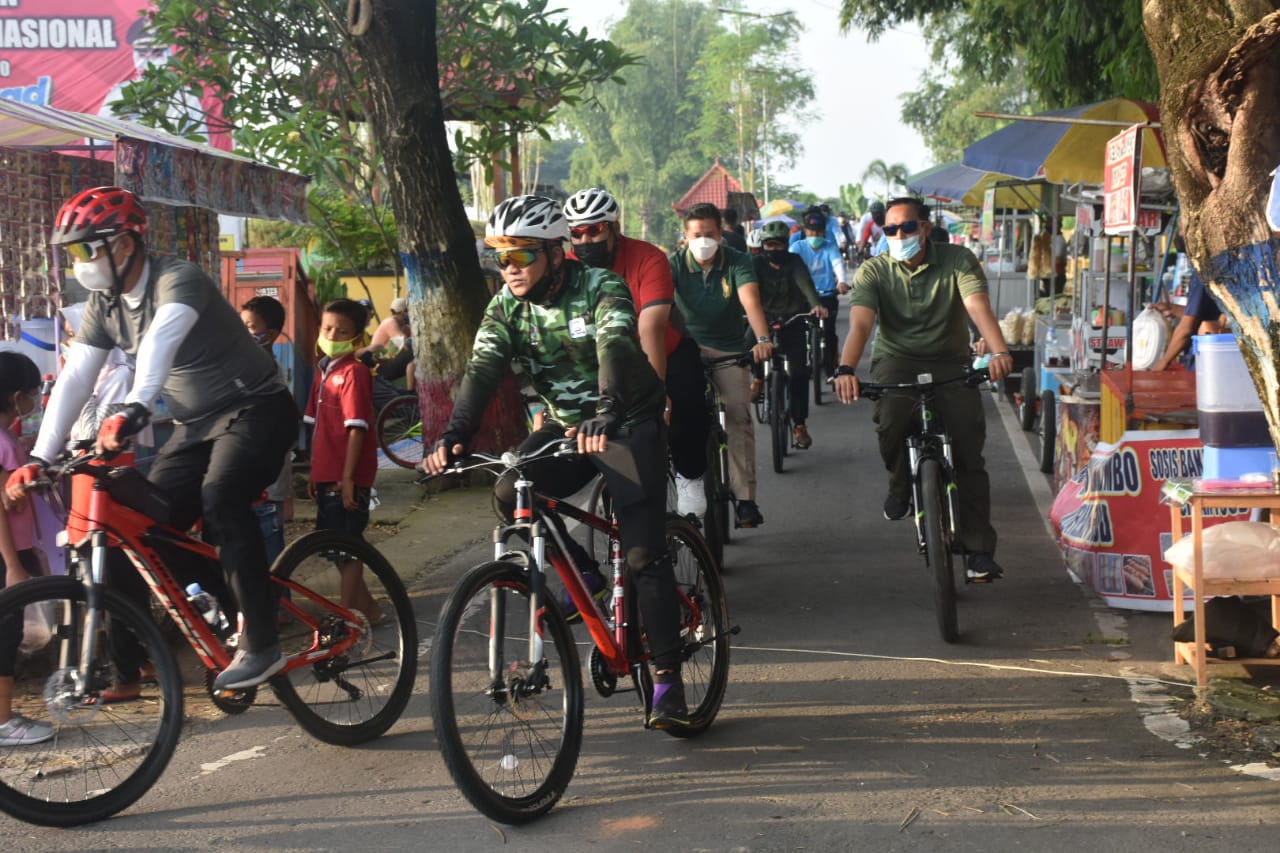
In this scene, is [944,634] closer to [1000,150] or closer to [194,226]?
[194,226]


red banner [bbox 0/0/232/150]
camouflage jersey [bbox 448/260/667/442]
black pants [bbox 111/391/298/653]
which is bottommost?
black pants [bbox 111/391/298/653]

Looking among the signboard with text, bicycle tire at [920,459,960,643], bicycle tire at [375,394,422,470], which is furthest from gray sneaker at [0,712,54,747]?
bicycle tire at [375,394,422,470]

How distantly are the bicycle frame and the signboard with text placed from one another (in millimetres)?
5304

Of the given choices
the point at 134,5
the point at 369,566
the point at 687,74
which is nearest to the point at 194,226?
the point at 369,566

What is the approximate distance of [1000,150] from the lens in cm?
1395

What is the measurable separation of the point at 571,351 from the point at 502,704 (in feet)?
4.37

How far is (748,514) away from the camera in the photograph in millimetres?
9000

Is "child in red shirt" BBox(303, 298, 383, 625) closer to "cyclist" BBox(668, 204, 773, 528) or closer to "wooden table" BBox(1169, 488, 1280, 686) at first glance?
"cyclist" BBox(668, 204, 773, 528)

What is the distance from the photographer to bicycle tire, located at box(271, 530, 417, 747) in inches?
213

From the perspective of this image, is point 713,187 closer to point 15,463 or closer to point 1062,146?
point 1062,146

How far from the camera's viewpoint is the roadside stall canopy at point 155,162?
874cm

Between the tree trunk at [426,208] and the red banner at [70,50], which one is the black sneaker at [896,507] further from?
the red banner at [70,50]

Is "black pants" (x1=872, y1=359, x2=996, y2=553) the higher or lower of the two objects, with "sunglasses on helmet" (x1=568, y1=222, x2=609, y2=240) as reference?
lower

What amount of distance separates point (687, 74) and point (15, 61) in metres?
81.9
